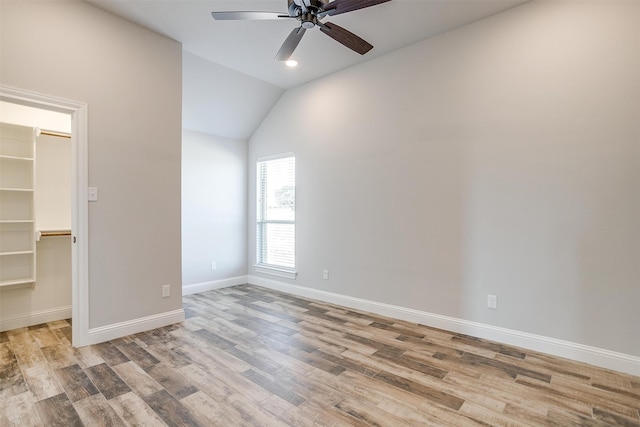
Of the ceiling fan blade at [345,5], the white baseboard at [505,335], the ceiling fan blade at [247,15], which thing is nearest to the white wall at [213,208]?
the white baseboard at [505,335]

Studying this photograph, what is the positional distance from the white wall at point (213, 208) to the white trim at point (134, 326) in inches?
49.7

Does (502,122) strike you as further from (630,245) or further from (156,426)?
(156,426)

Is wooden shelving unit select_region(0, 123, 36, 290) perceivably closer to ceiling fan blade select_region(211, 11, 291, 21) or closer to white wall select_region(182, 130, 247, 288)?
white wall select_region(182, 130, 247, 288)

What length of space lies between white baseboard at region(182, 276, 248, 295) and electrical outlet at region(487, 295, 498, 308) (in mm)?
3672

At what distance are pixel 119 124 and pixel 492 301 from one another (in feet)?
12.6

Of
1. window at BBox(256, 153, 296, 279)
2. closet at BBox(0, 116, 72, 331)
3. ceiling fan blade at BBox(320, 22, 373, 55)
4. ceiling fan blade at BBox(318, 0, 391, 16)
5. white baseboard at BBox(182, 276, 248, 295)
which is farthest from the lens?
window at BBox(256, 153, 296, 279)

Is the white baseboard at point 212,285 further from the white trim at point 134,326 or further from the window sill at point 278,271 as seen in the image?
the white trim at point 134,326

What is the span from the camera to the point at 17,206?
3.24 m

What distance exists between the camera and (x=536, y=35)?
2.66 metres

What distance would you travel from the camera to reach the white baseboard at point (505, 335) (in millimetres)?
2330

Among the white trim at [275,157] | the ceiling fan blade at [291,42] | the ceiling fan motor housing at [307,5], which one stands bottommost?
the white trim at [275,157]

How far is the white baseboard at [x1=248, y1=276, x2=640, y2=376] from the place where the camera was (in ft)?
7.64

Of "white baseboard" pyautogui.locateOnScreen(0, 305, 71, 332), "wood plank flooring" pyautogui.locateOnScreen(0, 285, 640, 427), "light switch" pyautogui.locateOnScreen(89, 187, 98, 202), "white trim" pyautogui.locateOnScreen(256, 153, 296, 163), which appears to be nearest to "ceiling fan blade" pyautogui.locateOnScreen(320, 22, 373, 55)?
"white trim" pyautogui.locateOnScreen(256, 153, 296, 163)

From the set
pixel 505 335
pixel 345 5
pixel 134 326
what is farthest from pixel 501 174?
pixel 134 326
